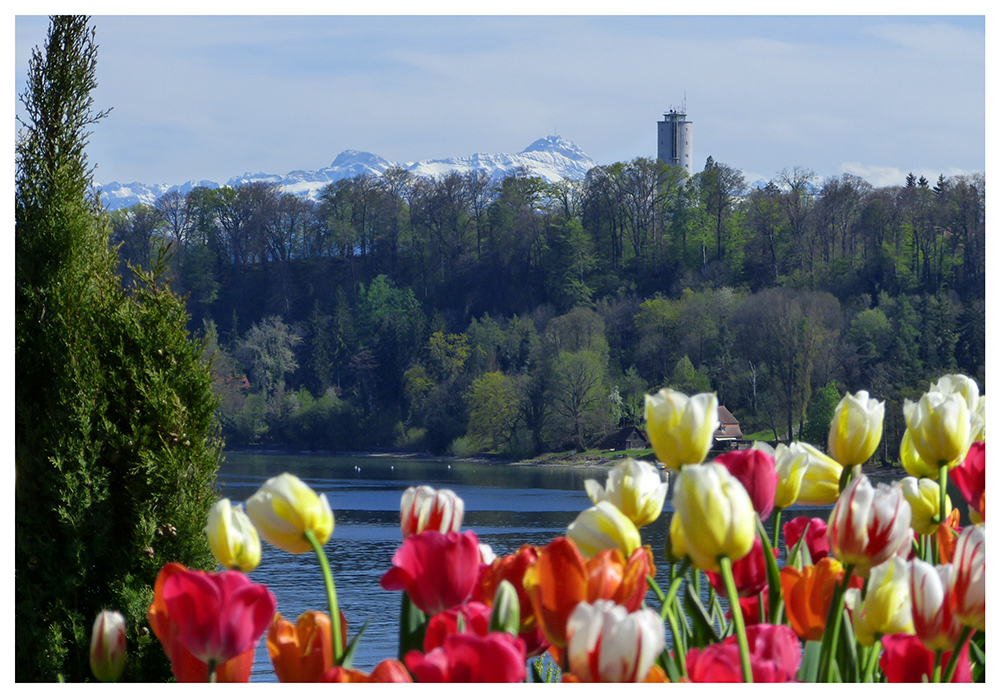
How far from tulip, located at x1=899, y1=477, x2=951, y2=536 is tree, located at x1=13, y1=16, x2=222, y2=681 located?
2.62 metres

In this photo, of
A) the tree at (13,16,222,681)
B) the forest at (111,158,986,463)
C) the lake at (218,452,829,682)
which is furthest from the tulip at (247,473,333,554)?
the forest at (111,158,986,463)

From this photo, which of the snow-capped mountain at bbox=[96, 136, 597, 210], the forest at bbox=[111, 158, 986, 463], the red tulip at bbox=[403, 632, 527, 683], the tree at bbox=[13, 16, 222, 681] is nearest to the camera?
the red tulip at bbox=[403, 632, 527, 683]

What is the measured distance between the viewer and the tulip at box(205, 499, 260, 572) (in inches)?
30.7

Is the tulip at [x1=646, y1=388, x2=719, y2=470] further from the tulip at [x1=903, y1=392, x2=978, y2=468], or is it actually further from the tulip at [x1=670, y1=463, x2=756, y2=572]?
the tulip at [x1=903, y1=392, x2=978, y2=468]

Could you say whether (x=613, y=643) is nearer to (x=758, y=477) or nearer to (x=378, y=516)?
(x=758, y=477)

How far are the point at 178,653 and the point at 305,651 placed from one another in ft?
0.30

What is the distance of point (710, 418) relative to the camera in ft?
2.51

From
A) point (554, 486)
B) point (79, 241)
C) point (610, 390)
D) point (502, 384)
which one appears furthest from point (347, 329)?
point (79, 241)

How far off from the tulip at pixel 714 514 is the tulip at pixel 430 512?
0.68ft

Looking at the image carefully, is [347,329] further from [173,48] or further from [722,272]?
[173,48]

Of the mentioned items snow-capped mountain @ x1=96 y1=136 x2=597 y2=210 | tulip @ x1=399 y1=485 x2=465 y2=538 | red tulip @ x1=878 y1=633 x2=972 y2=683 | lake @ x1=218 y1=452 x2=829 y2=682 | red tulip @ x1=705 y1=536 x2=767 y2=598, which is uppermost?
snow-capped mountain @ x1=96 y1=136 x2=597 y2=210

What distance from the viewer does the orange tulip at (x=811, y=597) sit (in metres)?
0.77

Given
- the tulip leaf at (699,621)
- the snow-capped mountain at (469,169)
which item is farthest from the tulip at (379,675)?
the snow-capped mountain at (469,169)

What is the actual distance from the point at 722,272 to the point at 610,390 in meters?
9.53
